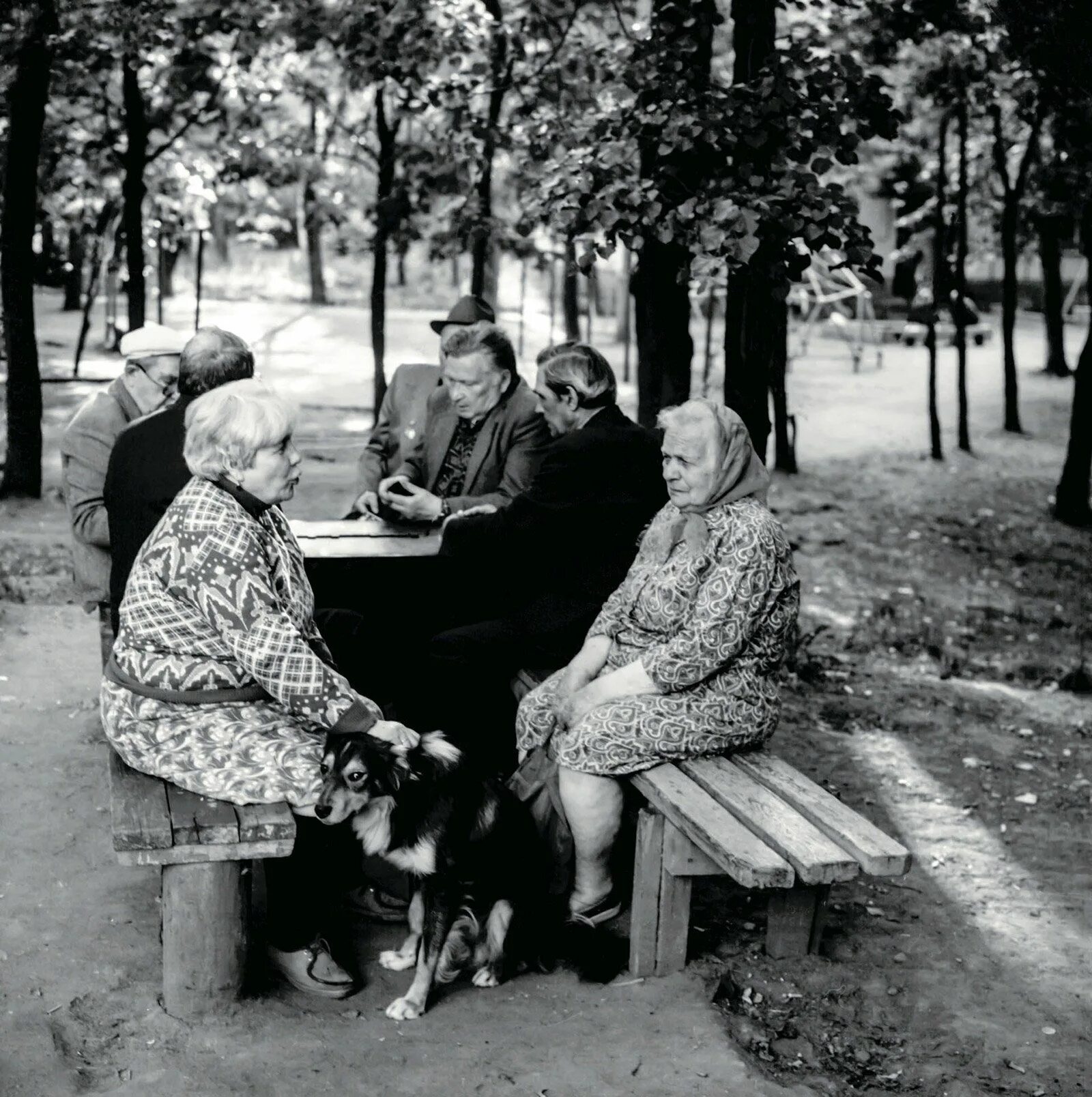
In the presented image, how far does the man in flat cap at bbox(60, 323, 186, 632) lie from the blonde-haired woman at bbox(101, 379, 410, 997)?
1.70 metres

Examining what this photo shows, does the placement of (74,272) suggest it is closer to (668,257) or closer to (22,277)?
(22,277)

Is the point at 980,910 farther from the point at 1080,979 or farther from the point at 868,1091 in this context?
the point at 868,1091

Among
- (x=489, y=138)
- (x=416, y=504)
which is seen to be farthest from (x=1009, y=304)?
(x=416, y=504)

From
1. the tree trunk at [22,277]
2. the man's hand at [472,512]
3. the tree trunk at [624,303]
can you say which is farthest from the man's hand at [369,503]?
the tree trunk at [624,303]

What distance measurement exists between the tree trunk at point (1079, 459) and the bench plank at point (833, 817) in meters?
9.81

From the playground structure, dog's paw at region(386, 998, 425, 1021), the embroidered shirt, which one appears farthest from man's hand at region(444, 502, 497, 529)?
the playground structure

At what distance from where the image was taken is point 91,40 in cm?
1067

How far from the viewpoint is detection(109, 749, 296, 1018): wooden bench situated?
3572 mm

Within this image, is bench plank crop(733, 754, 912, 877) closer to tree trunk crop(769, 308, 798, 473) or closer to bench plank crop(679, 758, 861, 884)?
bench plank crop(679, 758, 861, 884)

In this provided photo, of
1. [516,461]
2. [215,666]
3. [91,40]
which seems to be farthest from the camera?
[91,40]

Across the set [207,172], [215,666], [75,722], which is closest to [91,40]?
[207,172]

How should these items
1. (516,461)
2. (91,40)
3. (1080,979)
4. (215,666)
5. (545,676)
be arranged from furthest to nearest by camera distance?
1. (91,40)
2. (516,461)
3. (545,676)
4. (1080,979)
5. (215,666)

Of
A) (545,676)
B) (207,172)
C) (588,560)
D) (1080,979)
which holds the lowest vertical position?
(1080,979)

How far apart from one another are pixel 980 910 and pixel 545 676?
1.68 metres
